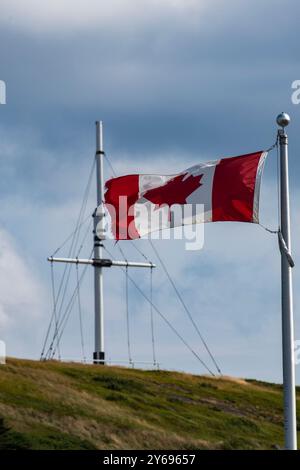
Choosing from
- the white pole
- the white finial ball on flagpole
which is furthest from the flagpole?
the white pole

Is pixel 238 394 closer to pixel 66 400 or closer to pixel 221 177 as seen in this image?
pixel 66 400

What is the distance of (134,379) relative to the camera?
6706 cm

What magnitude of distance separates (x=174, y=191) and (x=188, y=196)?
480 millimetres

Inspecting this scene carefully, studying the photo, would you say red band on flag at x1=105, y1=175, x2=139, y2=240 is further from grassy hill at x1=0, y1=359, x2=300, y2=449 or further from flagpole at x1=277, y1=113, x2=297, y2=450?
grassy hill at x1=0, y1=359, x2=300, y2=449

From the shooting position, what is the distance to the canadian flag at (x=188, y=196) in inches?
1021

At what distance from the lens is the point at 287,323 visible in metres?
24.2

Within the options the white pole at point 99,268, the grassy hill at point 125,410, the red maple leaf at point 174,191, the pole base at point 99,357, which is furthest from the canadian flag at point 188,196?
the pole base at point 99,357

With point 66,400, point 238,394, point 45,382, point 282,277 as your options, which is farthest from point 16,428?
point 238,394

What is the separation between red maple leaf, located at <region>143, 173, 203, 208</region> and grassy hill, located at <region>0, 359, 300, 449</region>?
15545 mm

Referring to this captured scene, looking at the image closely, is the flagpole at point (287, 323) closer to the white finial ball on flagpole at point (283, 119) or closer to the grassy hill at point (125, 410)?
the white finial ball on flagpole at point (283, 119)

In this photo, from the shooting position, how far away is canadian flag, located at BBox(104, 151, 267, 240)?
2592 cm

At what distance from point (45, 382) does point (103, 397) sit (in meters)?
3.10

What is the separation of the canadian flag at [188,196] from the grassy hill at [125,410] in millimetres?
15033
